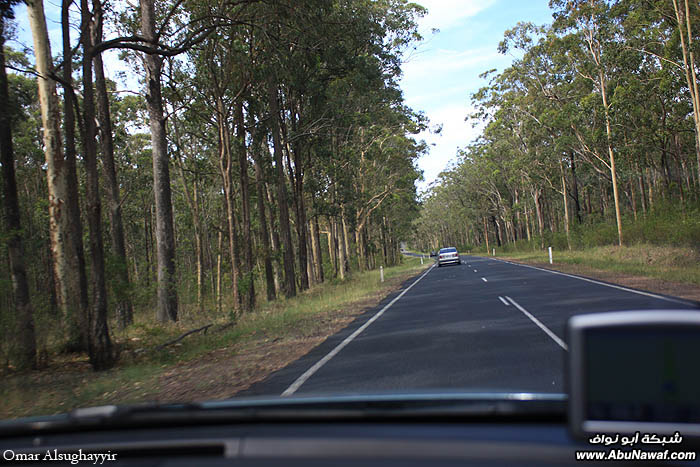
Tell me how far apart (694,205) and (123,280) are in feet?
89.5

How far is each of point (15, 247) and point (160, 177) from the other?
6.70 metres

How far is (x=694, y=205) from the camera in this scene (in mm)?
27078

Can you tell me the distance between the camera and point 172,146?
110ft

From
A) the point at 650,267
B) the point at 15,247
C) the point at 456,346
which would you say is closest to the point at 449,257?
the point at 650,267

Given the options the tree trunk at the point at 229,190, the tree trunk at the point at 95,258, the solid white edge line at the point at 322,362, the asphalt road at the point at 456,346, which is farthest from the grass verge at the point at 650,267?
the tree trunk at the point at 229,190

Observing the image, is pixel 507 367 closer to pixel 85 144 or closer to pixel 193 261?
pixel 85 144

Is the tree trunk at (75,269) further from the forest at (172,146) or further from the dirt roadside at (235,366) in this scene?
the dirt roadside at (235,366)

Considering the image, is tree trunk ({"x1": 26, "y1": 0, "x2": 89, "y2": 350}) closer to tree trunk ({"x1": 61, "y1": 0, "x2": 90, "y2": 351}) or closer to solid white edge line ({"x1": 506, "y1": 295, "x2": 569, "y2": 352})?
tree trunk ({"x1": 61, "y1": 0, "x2": 90, "y2": 351})

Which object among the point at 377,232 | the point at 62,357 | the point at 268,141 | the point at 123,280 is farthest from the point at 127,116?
the point at 377,232

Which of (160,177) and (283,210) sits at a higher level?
(160,177)

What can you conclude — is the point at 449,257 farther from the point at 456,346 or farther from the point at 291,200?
the point at 456,346

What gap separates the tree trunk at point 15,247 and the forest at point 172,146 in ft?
0.10

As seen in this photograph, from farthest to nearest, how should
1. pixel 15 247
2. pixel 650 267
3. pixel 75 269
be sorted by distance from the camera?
pixel 650 267 < pixel 75 269 < pixel 15 247

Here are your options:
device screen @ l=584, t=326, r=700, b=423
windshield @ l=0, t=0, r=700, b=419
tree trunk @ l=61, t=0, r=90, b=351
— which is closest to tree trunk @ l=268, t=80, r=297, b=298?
windshield @ l=0, t=0, r=700, b=419
